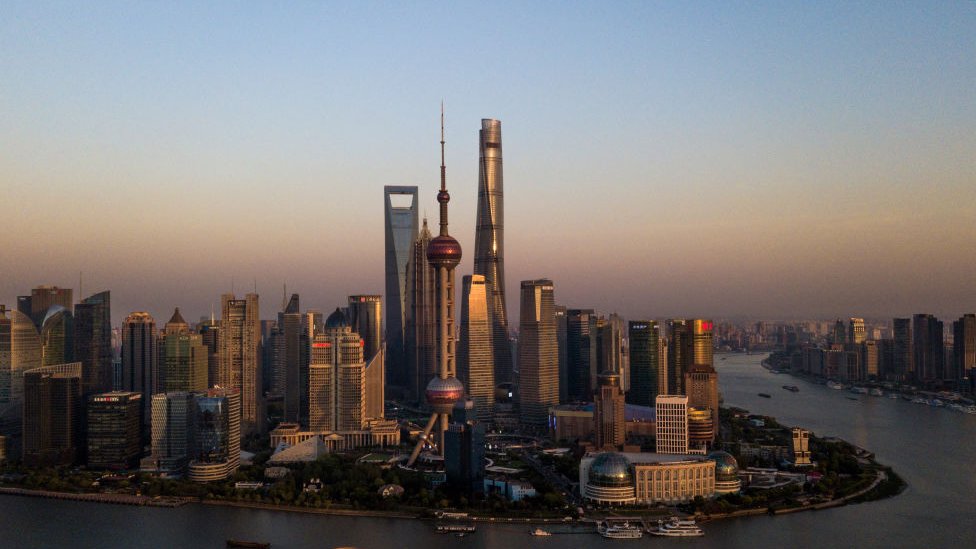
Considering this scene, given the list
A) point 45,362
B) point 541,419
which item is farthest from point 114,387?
point 541,419

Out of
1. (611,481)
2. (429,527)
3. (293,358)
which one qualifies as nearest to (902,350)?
(293,358)

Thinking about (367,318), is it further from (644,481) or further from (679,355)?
(644,481)

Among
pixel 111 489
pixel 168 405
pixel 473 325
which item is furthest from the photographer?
pixel 473 325

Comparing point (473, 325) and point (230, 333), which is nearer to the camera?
point (230, 333)

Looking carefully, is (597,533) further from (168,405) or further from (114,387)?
(114,387)

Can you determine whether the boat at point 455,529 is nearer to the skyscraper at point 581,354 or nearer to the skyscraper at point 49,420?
the skyscraper at point 49,420

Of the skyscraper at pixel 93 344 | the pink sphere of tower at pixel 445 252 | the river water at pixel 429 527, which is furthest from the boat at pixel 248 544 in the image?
the skyscraper at pixel 93 344
